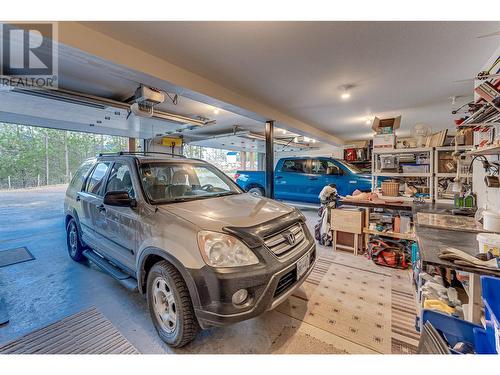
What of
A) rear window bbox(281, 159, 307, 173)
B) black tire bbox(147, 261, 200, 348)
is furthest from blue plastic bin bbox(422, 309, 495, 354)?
rear window bbox(281, 159, 307, 173)

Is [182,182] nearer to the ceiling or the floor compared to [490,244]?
nearer to the ceiling

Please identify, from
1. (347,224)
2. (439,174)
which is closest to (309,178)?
(347,224)

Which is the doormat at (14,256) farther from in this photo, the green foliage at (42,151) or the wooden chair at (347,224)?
the wooden chair at (347,224)

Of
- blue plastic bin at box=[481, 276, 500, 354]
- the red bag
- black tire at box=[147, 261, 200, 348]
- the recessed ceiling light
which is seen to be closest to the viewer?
blue plastic bin at box=[481, 276, 500, 354]

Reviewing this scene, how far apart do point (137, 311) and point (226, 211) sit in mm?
1355

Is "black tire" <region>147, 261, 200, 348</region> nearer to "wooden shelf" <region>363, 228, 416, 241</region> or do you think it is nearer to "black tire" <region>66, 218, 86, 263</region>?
"black tire" <region>66, 218, 86, 263</region>

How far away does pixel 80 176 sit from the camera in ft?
10.8

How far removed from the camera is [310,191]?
22.8ft

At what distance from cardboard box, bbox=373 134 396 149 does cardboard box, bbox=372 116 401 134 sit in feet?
0.35

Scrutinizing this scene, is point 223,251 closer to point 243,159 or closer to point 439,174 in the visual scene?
point 439,174

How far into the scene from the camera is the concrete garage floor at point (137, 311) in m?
1.67

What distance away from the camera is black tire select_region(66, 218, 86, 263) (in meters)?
3.13

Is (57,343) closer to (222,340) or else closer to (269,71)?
(222,340)

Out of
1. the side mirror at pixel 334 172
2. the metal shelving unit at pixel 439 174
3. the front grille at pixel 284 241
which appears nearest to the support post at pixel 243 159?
the side mirror at pixel 334 172
